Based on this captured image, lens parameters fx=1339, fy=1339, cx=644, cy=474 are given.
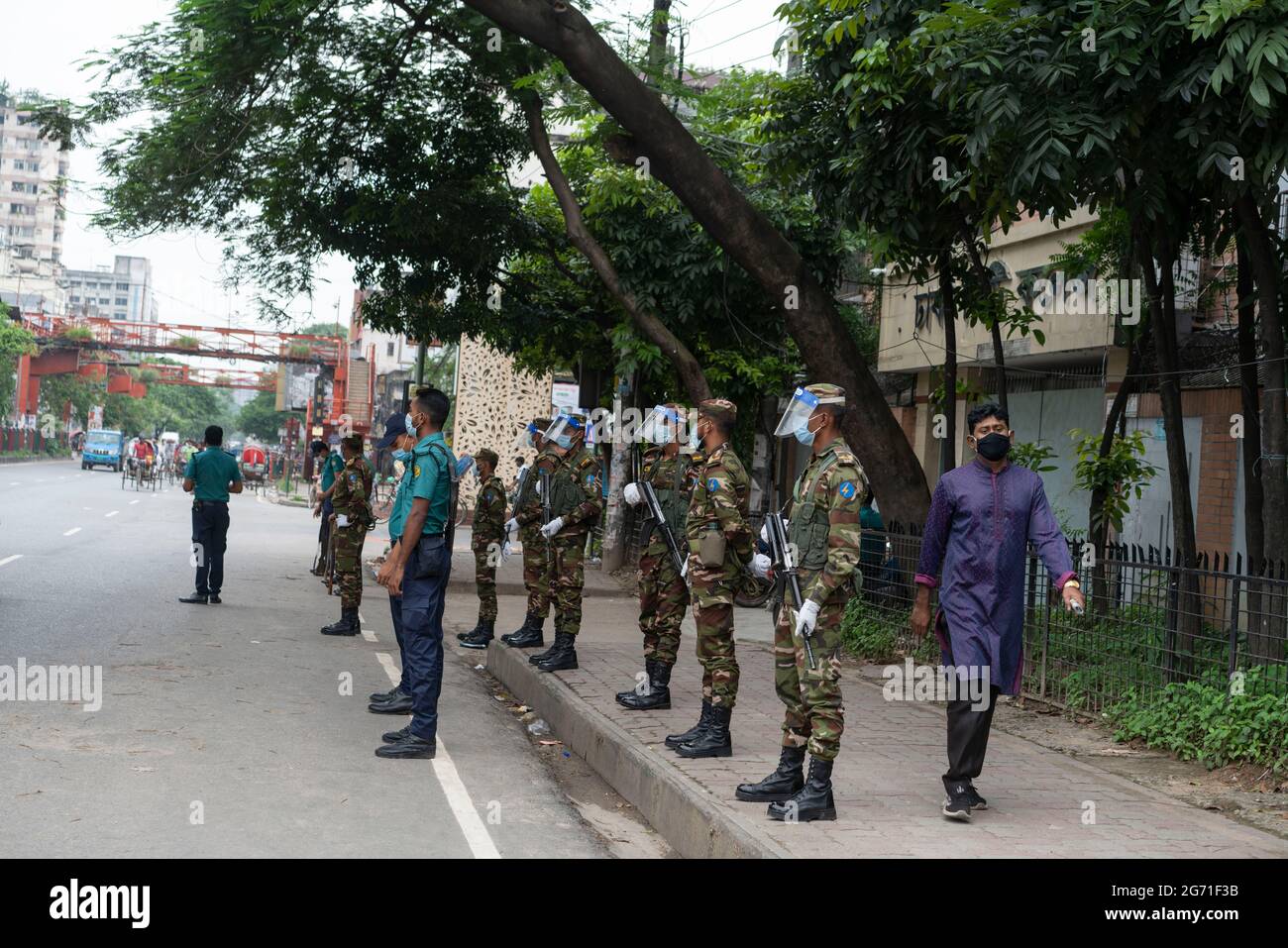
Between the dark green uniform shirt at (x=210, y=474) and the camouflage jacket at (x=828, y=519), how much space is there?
956 centimetres

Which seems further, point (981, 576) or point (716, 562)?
point (716, 562)

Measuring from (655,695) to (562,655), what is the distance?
1781 mm

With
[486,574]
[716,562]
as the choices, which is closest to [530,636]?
[486,574]

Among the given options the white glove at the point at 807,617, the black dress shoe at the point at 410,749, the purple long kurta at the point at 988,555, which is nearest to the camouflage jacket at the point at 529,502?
the black dress shoe at the point at 410,749

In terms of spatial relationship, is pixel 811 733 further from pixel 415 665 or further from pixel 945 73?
pixel 945 73

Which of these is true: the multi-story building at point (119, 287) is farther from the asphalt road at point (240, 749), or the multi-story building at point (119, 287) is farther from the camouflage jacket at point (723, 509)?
the camouflage jacket at point (723, 509)

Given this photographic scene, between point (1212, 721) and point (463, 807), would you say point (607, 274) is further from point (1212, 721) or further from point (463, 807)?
point (463, 807)

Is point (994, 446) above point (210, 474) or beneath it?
above

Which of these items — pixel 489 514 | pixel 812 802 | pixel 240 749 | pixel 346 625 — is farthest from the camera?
pixel 346 625

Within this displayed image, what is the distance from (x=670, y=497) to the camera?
9086mm

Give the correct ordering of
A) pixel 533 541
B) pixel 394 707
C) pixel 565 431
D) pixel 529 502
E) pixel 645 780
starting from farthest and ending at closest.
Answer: pixel 533 541 → pixel 529 502 → pixel 565 431 → pixel 394 707 → pixel 645 780

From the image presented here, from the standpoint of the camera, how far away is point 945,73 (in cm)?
923
